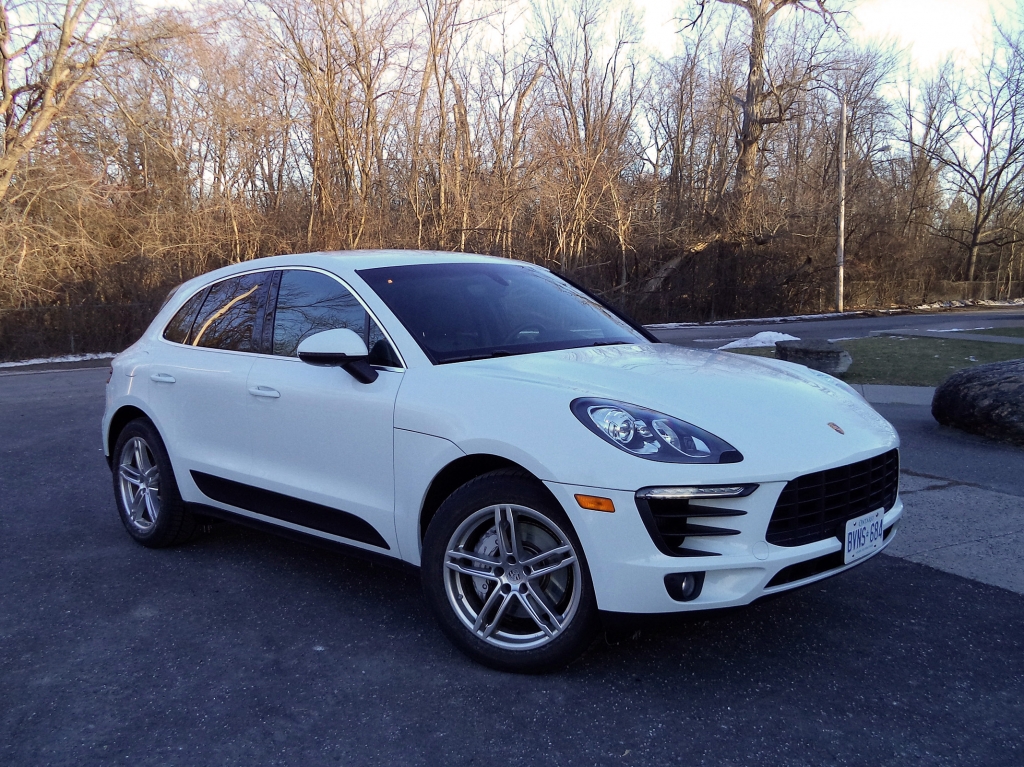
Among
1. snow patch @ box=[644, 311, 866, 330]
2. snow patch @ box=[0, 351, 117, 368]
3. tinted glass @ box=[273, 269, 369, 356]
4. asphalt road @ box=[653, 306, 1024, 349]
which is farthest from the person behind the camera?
Result: snow patch @ box=[644, 311, 866, 330]

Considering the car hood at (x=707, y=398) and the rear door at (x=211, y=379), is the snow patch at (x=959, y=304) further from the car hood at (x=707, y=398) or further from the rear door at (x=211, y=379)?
the rear door at (x=211, y=379)

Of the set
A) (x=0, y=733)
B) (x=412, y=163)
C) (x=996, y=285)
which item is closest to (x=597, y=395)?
(x=0, y=733)

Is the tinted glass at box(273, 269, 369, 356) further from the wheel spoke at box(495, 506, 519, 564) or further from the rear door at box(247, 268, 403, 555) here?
the wheel spoke at box(495, 506, 519, 564)

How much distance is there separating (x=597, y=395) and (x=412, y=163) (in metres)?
22.7

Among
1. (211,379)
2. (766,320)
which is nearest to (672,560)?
(211,379)

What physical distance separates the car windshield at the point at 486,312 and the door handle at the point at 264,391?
0.72 metres

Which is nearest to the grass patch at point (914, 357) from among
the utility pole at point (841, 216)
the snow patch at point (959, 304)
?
the utility pole at point (841, 216)

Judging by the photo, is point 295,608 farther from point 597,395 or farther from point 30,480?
point 30,480

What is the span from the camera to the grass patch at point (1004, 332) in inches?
743

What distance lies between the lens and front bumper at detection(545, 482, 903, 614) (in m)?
3.02

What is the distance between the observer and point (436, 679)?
3.38 m

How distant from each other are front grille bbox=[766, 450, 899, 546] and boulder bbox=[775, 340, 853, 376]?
8769mm

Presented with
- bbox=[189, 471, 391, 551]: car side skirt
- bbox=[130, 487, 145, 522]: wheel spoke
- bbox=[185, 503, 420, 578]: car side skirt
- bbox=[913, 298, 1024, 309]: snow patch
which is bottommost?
bbox=[913, 298, 1024, 309]: snow patch

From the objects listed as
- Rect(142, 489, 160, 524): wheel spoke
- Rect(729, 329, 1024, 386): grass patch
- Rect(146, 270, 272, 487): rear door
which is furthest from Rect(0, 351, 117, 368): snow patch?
Rect(146, 270, 272, 487): rear door
